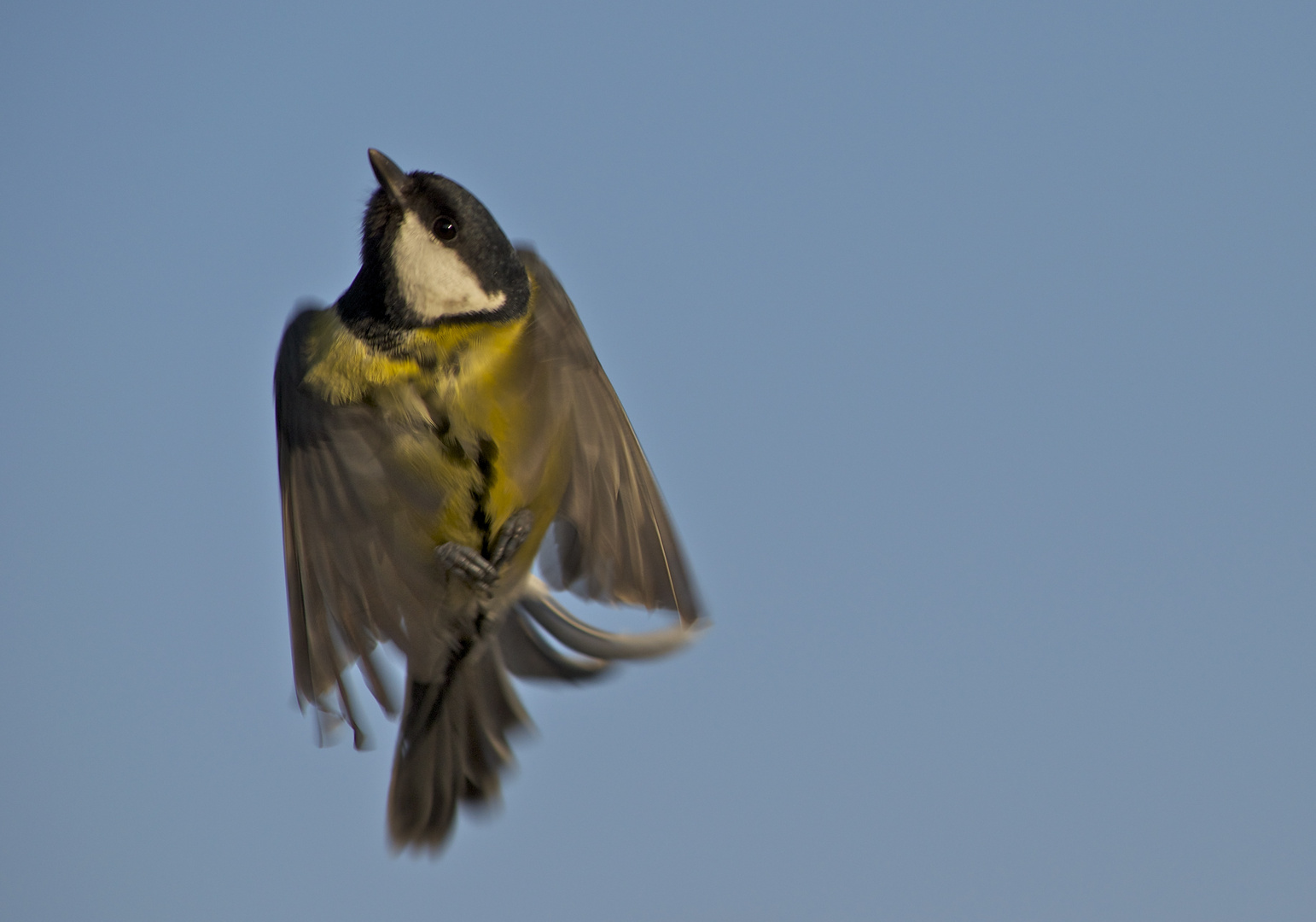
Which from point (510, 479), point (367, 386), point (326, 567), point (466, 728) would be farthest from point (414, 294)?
point (466, 728)

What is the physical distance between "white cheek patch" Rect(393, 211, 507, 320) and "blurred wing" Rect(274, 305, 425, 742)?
31 cm

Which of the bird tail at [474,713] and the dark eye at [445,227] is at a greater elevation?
the dark eye at [445,227]

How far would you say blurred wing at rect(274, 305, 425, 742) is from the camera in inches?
140

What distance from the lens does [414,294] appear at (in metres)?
3.44

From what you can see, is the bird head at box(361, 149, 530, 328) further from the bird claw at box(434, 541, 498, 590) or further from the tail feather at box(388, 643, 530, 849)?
the tail feather at box(388, 643, 530, 849)

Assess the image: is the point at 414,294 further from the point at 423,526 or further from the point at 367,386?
the point at 423,526

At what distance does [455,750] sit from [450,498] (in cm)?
70

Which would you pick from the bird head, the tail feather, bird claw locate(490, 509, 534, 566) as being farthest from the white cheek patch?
the tail feather

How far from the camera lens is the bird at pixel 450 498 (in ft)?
11.3

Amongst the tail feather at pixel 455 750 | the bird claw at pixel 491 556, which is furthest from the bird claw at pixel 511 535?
the tail feather at pixel 455 750

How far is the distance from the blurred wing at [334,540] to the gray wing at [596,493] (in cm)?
41

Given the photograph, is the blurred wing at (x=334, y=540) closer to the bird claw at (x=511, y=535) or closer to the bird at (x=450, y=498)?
the bird at (x=450, y=498)

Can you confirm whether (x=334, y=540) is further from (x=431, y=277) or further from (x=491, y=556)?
(x=431, y=277)

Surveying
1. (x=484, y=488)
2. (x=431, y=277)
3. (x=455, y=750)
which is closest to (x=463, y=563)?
(x=484, y=488)
